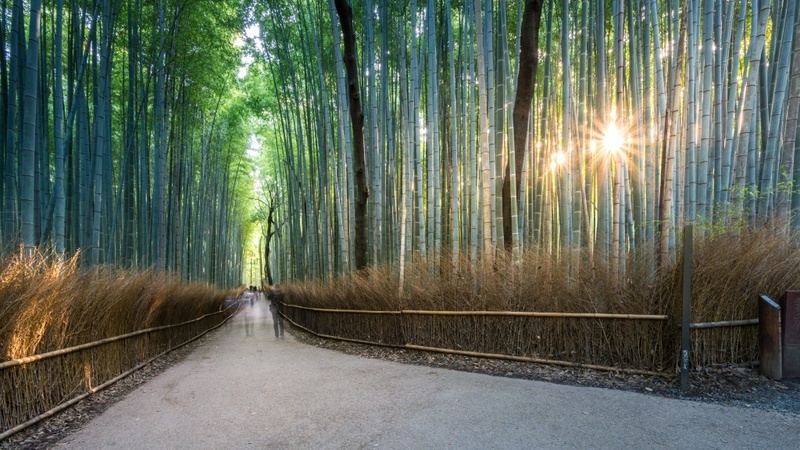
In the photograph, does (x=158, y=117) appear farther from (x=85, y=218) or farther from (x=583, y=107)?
(x=583, y=107)

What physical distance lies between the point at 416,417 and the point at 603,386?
5.10ft

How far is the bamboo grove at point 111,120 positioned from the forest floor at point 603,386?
1.33 meters

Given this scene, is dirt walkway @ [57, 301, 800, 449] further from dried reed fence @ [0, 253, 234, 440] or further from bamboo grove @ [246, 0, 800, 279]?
bamboo grove @ [246, 0, 800, 279]

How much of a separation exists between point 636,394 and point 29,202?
4.87 metres

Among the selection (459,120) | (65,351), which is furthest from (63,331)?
(459,120)

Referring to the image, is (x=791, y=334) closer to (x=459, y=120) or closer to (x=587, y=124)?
(x=587, y=124)

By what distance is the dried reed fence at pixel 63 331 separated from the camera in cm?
287

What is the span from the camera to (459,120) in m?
7.87

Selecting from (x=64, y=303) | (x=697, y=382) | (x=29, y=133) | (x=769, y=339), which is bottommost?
(x=697, y=382)

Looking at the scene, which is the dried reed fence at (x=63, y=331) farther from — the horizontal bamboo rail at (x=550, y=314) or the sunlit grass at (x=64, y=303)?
the horizontal bamboo rail at (x=550, y=314)

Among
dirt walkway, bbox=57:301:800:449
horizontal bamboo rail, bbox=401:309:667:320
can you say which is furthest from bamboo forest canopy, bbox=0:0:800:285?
dirt walkway, bbox=57:301:800:449

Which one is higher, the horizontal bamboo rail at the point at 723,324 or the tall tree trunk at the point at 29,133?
the tall tree trunk at the point at 29,133

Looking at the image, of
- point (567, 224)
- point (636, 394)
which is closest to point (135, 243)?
point (567, 224)

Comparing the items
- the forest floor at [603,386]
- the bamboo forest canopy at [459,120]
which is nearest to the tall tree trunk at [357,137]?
the bamboo forest canopy at [459,120]
